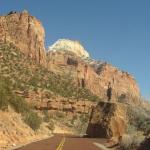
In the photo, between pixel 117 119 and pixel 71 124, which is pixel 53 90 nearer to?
pixel 71 124

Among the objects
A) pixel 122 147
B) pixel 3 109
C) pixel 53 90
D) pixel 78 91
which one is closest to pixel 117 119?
pixel 3 109

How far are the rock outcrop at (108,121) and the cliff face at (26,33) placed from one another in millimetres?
80853

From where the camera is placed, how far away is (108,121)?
66.1 meters

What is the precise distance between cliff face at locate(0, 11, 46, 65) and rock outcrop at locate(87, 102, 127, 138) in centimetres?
8085

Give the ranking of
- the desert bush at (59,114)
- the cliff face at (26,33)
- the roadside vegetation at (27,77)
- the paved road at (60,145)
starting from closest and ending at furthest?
the paved road at (60,145)
the roadside vegetation at (27,77)
the desert bush at (59,114)
the cliff face at (26,33)

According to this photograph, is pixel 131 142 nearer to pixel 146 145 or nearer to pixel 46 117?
pixel 146 145

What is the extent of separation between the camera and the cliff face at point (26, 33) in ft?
503

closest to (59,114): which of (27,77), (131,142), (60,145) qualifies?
(27,77)

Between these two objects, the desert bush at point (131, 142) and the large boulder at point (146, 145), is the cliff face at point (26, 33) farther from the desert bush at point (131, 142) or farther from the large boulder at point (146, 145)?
the large boulder at point (146, 145)

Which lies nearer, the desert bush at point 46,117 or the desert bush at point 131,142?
the desert bush at point 131,142

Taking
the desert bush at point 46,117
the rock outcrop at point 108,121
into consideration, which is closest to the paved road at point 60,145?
the rock outcrop at point 108,121

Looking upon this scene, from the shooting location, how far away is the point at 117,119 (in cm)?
6475

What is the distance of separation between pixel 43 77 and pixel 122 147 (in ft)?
337

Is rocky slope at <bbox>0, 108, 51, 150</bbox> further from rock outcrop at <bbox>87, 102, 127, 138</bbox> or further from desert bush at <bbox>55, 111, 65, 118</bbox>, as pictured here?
desert bush at <bbox>55, 111, 65, 118</bbox>
